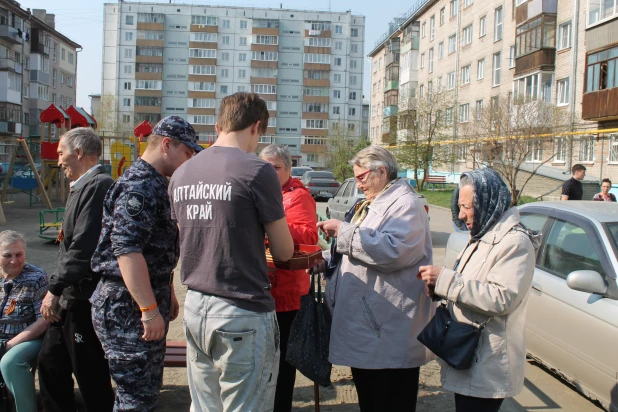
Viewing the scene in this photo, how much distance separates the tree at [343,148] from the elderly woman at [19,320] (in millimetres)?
35593

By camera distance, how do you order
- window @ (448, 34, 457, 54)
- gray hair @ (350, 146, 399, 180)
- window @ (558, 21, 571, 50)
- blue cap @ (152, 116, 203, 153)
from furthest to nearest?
window @ (448, 34, 457, 54) → window @ (558, 21, 571, 50) → gray hair @ (350, 146, 399, 180) → blue cap @ (152, 116, 203, 153)

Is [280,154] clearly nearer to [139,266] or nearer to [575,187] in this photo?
[139,266]

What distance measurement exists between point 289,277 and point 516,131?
75.0 ft

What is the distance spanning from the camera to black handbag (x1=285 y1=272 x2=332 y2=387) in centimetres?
314

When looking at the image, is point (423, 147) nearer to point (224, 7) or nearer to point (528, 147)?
point (528, 147)

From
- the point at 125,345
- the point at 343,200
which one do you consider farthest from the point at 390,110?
the point at 125,345

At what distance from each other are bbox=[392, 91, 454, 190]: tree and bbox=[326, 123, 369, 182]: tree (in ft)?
16.2

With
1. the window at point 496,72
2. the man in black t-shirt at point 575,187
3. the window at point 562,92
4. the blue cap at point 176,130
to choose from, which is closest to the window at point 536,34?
the window at point 562,92

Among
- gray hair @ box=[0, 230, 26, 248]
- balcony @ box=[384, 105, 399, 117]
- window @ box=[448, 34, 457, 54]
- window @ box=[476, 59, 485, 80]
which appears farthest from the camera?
balcony @ box=[384, 105, 399, 117]

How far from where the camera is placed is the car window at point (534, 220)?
5.29m

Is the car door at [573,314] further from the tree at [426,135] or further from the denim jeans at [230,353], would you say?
the tree at [426,135]

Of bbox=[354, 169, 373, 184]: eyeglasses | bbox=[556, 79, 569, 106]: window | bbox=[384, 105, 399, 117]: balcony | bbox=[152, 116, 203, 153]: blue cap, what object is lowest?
bbox=[354, 169, 373, 184]: eyeglasses

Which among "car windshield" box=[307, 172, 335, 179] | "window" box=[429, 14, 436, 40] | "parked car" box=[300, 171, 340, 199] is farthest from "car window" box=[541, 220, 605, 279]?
"window" box=[429, 14, 436, 40]

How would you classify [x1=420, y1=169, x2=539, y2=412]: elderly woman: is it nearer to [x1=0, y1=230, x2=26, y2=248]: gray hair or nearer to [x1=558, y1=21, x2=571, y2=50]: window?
[x1=0, y1=230, x2=26, y2=248]: gray hair
